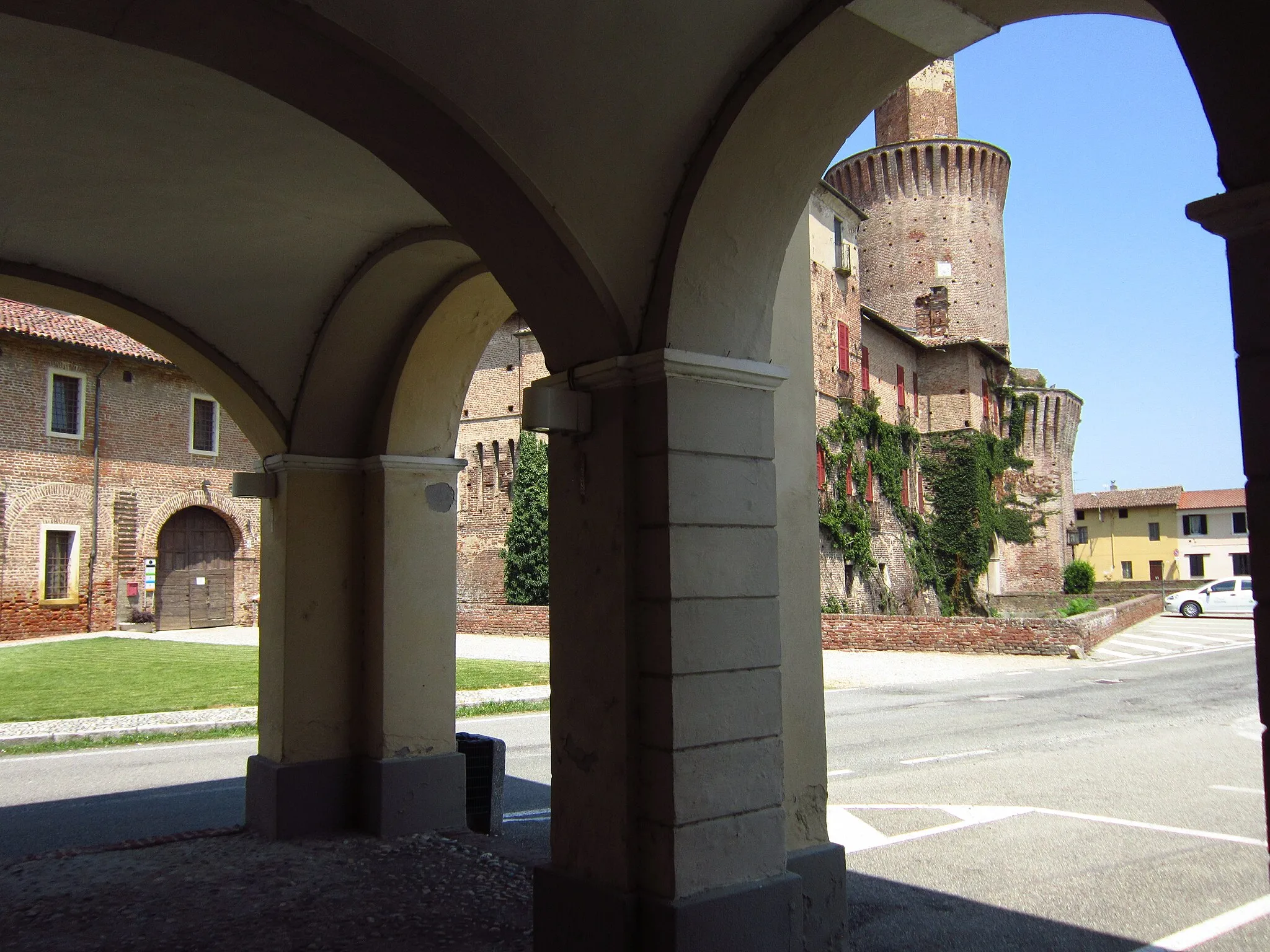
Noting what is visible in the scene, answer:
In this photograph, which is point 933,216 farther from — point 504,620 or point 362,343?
point 362,343

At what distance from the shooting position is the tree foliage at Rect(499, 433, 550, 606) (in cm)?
3166

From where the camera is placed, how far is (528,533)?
105 ft

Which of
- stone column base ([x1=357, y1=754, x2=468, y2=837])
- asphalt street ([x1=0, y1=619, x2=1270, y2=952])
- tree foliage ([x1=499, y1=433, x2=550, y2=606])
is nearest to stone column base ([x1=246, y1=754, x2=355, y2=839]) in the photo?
stone column base ([x1=357, y1=754, x2=468, y2=837])

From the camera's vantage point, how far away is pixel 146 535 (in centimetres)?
2870

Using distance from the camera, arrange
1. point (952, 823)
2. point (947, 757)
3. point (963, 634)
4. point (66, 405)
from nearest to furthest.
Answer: point (952, 823), point (947, 757), point (963, 634), point (66, 405)

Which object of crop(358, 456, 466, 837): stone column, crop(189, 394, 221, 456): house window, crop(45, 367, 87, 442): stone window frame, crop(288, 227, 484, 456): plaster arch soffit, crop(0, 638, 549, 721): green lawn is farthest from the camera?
crop(189, 394, 221, 456): house window

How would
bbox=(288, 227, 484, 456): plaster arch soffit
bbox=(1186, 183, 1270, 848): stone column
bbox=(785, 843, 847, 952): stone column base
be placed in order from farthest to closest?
1. bbox=(288, 227, 484, 456): plaster arch soffit
2. bbox=(785, 843, 847, 952): stone column base
3. bbox=(1186, 183, 1270, 848): stone column

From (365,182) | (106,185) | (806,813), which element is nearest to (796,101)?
(365,182)

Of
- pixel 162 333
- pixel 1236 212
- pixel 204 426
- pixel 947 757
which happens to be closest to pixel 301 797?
pixel 162 333

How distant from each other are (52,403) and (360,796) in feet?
80.4

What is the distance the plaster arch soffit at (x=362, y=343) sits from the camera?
615 cm

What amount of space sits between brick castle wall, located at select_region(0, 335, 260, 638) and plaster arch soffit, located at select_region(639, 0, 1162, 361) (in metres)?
26.7

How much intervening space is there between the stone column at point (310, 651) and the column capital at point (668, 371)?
3.09m

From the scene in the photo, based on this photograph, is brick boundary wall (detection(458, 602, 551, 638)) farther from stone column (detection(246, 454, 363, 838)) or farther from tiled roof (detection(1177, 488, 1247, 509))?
tiled roof (detection(1177, 488, 1247, 509))
